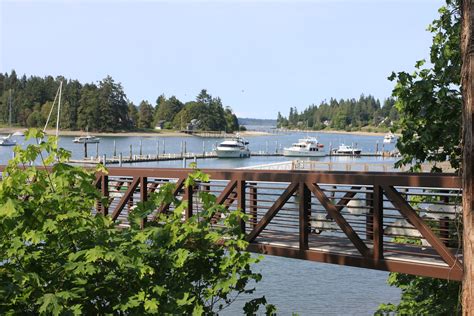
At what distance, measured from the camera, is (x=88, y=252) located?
22.6ft

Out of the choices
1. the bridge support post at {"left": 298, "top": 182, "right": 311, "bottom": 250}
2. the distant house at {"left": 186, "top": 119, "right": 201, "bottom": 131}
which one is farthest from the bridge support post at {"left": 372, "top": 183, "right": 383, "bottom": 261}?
the distant house at {"left": 186, "top": 119, "right": 201, "bottom": 131}

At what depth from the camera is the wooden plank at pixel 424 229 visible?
7.97 metres

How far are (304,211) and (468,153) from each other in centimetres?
368

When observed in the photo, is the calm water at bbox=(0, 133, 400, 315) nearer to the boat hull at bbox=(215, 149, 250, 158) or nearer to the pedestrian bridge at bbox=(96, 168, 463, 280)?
the pedestrian bridge at bbox=(96, 168, 463, 280)

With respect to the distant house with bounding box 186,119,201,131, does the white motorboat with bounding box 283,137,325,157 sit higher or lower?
lower

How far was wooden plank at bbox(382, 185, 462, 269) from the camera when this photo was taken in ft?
26.1

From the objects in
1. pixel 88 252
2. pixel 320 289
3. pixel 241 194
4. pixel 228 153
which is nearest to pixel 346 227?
pixel 241 194

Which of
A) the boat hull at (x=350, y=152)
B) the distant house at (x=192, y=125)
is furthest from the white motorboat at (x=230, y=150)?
the distant house at (x=192, y=125)

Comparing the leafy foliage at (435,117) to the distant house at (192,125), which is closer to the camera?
the leafy foliage at (435,117)

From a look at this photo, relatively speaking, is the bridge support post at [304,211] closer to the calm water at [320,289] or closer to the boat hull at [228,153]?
the calm water at [320,289]

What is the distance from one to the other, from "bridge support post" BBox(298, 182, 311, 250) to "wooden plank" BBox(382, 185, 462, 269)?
1.26 m

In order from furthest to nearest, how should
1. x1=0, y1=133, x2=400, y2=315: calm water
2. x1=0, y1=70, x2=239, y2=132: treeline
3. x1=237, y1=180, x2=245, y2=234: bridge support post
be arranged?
x1=0, y1=70, x2=239, y2=132: treeline, x1=0, y1=133, x2=400, y2=315: calm water, x1=237, y1=180, x2=245, y2=234: bridge support post

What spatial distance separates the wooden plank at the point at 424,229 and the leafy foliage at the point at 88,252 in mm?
2015

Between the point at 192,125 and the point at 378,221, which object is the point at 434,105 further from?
the point at 192,125
